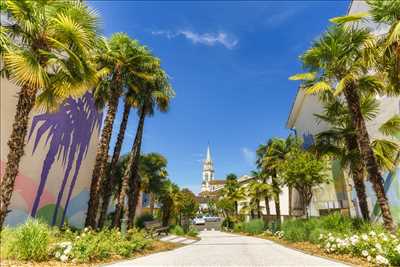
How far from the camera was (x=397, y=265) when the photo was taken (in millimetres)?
7438

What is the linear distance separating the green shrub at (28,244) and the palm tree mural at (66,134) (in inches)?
230

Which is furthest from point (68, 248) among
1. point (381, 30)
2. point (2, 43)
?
point (381, 30)

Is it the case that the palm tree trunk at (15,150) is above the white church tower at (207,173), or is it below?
below

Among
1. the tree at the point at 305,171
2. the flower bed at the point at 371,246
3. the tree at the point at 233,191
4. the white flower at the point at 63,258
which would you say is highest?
the tree at the point at 233,191

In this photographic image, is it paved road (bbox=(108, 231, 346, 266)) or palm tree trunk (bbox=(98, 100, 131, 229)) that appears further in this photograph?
palm tree trunk (bbox=(98, 100, 131, 229))

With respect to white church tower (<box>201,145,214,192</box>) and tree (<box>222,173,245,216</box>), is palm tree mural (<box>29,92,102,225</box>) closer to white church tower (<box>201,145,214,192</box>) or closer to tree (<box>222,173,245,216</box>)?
tree (<box>222,173,245,216</box>)

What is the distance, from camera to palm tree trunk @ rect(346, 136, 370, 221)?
12062 millimetres

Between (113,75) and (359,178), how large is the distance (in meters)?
12.7

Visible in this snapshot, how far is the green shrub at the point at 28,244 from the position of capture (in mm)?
7387

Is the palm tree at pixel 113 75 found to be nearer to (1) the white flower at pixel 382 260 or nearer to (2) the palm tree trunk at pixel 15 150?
(2) the palm tree trunk at pixel 15 150

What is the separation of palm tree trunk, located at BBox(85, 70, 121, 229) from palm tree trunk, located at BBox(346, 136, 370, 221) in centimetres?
1142

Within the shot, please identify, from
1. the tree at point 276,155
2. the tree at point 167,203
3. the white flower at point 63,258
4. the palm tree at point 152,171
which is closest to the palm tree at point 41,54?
the white flower at point 63,258

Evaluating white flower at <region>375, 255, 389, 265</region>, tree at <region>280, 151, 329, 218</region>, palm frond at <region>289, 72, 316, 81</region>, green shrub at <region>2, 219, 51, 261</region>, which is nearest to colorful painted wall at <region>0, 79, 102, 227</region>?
green shrub at <region>2, 219, 51, 261</region>

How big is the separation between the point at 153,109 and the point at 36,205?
8.14 m
